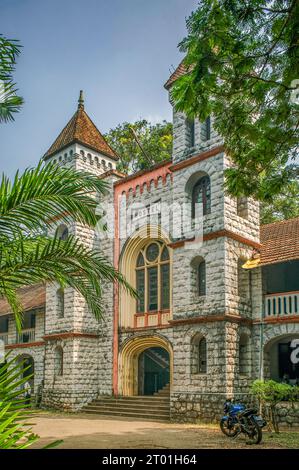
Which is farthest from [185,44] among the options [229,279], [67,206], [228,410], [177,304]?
[177,304]

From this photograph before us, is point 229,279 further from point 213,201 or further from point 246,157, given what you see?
point 246,157

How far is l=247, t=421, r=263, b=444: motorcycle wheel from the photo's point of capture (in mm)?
10977

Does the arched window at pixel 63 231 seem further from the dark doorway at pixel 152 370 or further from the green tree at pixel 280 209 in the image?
the green tree at pixel 280 209

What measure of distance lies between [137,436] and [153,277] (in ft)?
26.1

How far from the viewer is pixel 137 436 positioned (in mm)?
12414

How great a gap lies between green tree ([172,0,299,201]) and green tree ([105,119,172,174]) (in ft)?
65.7

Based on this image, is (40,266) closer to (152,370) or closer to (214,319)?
(214,319)

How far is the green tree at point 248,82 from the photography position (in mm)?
7434

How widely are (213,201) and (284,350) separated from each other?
18.4ft

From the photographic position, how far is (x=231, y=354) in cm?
1541

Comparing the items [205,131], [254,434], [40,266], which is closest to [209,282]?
[205,131]

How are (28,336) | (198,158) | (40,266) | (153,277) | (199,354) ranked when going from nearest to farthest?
(40,266)
(199,354)
(198,158)
(153,277)
(28,336)

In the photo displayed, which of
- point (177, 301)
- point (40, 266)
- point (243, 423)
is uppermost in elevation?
point (177, 301)

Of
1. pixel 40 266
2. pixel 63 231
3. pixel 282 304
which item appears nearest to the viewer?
pixel 40 266
